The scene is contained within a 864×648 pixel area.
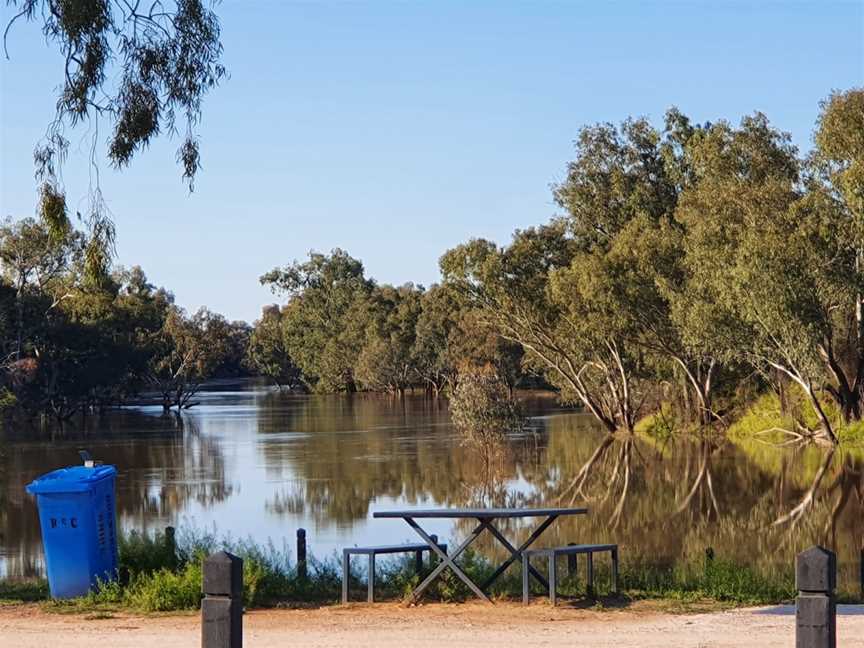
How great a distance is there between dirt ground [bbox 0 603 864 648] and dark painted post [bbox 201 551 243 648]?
12.2 feet

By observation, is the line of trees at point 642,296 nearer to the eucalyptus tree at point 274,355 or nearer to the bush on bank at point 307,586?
the bush on bank at point 307,586

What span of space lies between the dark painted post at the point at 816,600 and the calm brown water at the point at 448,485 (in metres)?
10.6

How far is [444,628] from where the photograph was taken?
11148 mm

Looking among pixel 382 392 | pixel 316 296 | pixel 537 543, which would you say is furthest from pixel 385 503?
pixel 316 296

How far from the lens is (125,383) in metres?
84.6

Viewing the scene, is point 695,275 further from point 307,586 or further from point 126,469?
point 307,586

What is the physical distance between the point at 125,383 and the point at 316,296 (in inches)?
2003

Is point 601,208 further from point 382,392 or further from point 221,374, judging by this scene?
point 221,374

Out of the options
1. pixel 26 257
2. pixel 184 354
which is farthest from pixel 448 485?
pixel 184 354

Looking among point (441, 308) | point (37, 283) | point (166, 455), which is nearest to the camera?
point (166, 455)

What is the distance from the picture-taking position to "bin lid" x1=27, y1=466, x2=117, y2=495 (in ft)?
43.4

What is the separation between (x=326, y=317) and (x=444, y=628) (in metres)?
120

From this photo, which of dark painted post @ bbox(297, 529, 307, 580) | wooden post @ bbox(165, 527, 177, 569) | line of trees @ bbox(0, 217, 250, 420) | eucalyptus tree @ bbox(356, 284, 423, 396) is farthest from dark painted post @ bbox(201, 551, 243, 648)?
eucalyptus tree @ bbox(356, 284, 423, 396)

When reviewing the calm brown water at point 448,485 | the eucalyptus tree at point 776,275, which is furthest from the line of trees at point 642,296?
the calm brown water at point 448,485
